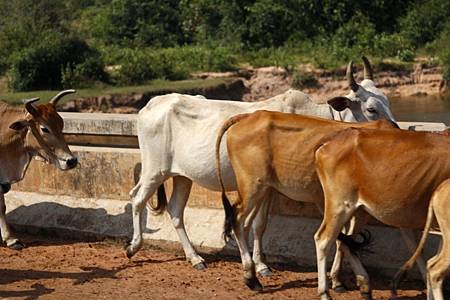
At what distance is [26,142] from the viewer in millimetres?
9094

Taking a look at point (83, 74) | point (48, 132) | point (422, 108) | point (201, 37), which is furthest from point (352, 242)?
point (201, 37)

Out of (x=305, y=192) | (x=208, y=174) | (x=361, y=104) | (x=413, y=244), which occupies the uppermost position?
(x=361, y=104)

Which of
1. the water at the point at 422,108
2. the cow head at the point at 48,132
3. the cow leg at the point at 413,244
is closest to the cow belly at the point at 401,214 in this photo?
the cow leg at the point at 413,244

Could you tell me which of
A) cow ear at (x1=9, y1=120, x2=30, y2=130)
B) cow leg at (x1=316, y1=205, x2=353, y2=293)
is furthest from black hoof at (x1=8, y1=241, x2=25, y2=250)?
cow leg at (x1=316, y1=205, x2=353, y2=293)

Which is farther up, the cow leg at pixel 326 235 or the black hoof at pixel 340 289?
the cow leg at pixel 326 235

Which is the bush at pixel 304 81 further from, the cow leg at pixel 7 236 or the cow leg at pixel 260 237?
the cow leg at pixel 260 237

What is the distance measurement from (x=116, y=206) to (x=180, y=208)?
3.70ft

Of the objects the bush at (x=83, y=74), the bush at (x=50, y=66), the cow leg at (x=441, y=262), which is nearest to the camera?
the cow leg at (x=441, y=262)

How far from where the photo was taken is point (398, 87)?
1294 inches

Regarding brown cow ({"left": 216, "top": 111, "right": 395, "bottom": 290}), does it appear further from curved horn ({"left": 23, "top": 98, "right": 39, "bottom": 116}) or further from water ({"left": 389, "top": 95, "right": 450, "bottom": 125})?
water ({"left": 389, "top": 95, "right": 450, "bottom": 125})

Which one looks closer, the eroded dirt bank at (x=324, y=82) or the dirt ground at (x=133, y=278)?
the dirt ground at (x=133, y=278)

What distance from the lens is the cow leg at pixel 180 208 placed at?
8.16 metres

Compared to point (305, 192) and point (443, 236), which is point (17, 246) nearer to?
point (305, 192)

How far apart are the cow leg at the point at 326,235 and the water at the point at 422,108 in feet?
57.2
